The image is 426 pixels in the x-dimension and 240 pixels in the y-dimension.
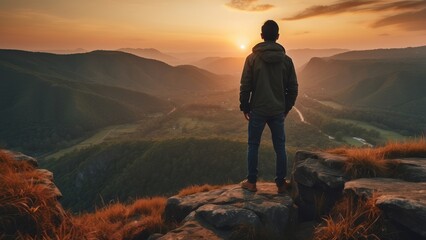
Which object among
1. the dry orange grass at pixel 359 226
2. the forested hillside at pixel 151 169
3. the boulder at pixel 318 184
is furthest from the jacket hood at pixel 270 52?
the forested hillside at pixel 151 169

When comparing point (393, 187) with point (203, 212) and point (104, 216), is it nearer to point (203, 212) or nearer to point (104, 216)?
point (203, 212)

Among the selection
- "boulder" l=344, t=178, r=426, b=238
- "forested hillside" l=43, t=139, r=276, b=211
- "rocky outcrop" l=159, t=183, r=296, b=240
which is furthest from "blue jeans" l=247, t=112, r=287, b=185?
"forested hillside" l=43, t=139, r=276, b=211

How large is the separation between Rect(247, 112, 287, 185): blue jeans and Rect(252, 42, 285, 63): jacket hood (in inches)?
55.2

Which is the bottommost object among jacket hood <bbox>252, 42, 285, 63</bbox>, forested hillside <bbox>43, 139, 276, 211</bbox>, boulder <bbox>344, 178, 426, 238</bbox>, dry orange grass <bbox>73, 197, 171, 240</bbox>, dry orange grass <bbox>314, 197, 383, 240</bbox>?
forested hillside <bbox>43, 139, 276, 211</bbox>

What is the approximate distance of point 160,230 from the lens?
7305 mm

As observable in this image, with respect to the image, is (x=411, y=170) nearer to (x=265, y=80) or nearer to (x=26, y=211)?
(x=265, y=80)

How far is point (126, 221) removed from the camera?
8.38 meters

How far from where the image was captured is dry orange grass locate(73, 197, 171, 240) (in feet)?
22.9

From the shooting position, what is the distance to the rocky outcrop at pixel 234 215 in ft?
20.1

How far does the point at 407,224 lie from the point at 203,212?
12.6ft

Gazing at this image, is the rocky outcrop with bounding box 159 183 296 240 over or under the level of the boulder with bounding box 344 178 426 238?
under

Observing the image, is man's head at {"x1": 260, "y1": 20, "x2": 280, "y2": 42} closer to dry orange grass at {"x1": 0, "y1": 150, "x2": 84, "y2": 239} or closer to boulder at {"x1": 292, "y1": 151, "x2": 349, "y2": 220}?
boulder at {"x1": 292, "y1": 151, "x2": 349, "y2": 220}

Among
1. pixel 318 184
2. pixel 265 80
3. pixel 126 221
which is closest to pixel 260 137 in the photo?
pixel 265 80

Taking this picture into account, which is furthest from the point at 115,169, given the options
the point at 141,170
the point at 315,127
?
the point at 315,127
